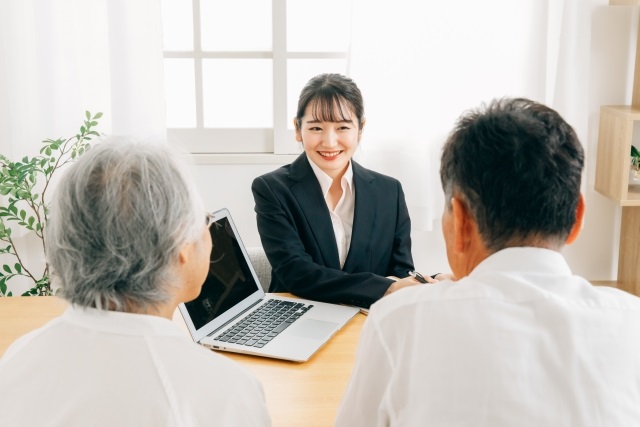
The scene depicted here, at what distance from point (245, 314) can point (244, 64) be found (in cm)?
190

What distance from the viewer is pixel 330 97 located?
7.82ft

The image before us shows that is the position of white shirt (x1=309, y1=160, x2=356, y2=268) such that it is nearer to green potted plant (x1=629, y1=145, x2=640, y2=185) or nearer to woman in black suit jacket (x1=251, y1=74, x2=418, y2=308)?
woman in black suit jacket (x1=251, y1=74, x2=418, y2=308)

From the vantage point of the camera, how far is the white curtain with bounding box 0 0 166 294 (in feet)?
10.6

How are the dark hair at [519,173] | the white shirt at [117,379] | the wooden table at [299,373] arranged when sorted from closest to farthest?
the white shirt at [117,379], the dark hair at [519,173], the wooden table at [299,373]

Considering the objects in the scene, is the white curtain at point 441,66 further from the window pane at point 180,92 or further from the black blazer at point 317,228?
the black blazer at point 317,228

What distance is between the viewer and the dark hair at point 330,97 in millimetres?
2385

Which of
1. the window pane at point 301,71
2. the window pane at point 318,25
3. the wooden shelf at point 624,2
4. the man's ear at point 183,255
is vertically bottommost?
the man's ear at point 183,255

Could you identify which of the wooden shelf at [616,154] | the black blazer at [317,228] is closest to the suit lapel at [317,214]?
the black blazer at [317,228]

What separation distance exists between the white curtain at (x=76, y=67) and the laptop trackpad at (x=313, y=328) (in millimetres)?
1685

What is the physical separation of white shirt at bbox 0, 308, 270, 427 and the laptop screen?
68 cm

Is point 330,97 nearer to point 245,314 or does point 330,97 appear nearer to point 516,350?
point 245,314

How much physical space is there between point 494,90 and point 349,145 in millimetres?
1239

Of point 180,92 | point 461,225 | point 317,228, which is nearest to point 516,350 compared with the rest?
point 461,225

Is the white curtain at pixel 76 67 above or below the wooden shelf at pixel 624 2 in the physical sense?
below
